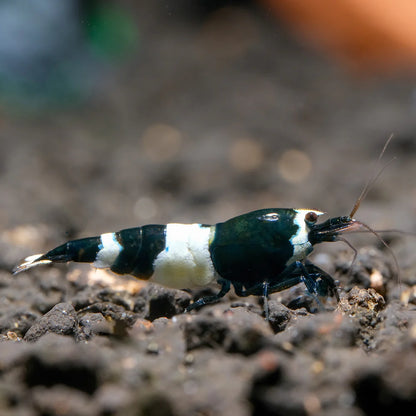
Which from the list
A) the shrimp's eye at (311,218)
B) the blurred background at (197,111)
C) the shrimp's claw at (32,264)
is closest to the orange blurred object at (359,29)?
the blurred background at (197,111)

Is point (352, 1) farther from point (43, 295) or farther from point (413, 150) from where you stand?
point (43, 295)

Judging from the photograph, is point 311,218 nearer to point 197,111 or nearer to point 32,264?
point 32,264

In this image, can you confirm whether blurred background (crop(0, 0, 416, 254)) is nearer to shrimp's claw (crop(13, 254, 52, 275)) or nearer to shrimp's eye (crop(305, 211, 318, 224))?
shrimp's claw (crop(13, 254, 52, 275))

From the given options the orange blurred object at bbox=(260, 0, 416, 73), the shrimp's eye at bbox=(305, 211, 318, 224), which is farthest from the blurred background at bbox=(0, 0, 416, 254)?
the shrimp's eye at bbox=(305, 211, 318, 224)

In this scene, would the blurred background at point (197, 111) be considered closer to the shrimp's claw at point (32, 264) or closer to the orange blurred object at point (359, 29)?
the orange blurred object at point (359, 29)

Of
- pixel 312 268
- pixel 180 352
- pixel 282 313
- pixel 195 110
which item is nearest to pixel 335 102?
pixel 195 110

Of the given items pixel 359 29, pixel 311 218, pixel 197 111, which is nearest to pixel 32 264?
pixel 311 218

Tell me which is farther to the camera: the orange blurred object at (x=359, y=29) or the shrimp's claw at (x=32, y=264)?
the orange blurred object at (x=359, y=29)
